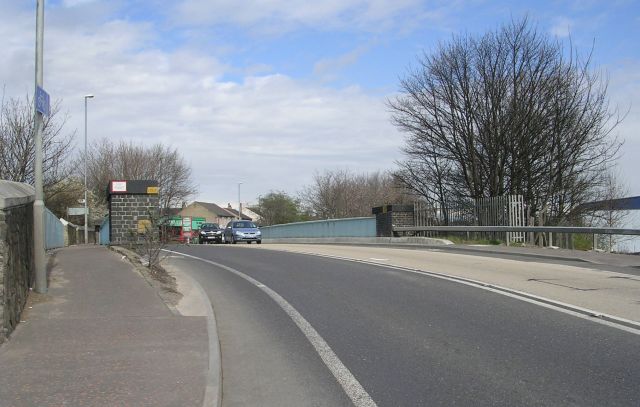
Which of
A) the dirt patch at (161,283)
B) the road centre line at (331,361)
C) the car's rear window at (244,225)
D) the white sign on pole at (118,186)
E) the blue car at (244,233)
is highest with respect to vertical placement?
the white sign on pole at (118,186)

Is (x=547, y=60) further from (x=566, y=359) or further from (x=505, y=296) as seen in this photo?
(x=566, y=359)

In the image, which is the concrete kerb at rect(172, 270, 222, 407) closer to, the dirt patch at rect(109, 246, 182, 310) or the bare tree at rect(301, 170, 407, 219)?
the dirt patch at rect(109, 246, 182, 310)

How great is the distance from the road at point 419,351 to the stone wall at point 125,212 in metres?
15.3

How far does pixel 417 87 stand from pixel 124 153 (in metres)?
29.2

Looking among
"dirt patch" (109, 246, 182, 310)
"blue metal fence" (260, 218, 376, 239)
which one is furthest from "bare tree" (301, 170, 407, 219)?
"dirt patch" (109, 246, 182, 310)

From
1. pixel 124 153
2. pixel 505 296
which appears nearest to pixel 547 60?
pixel 505 296

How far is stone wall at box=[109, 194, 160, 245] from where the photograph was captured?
25.1m

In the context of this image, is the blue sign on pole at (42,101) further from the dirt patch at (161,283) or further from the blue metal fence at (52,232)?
the blue metal fence at (52,232)

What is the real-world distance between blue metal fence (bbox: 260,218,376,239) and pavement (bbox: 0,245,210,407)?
83.0 feet

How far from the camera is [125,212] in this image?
25.4 metres

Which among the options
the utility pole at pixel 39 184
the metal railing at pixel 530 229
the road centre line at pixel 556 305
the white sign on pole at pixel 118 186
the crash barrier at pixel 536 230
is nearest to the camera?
the road centre line at pixel 556 305

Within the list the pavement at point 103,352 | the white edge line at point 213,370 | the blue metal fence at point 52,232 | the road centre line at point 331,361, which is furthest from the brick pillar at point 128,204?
the white edge line at point 213,370

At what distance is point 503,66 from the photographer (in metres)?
29.7

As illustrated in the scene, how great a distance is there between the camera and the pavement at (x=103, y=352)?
16.4 feet
